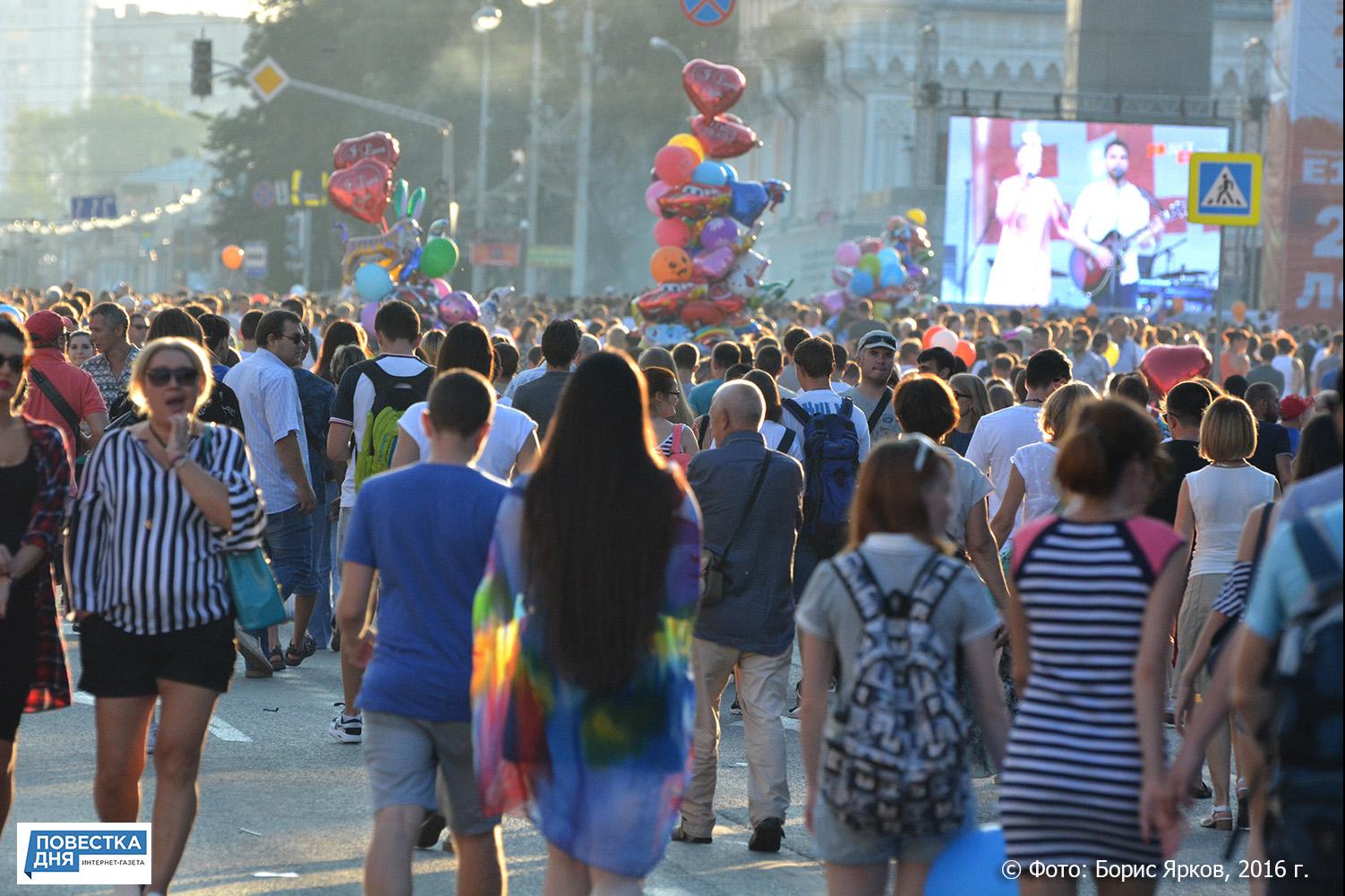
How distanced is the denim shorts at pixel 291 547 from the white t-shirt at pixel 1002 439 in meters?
3.45

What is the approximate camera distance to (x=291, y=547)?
10719 mm

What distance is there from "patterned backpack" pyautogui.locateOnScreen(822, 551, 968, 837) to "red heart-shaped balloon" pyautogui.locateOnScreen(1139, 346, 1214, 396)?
7.58m

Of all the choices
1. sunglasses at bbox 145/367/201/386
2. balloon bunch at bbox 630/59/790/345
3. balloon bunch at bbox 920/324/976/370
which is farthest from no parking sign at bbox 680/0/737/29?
sunglasses at bbox 145/367/201/386

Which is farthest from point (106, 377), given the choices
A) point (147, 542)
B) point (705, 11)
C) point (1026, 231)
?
point (1026, 231)

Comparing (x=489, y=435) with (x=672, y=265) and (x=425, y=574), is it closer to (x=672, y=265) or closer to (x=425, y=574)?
(x=425, y=574)

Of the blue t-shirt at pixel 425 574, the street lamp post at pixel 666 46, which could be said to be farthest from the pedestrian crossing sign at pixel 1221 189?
the street lamp post at pixel 666 46

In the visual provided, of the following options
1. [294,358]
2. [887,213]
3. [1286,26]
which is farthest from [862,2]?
[294,358]

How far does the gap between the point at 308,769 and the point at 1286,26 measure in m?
33.4

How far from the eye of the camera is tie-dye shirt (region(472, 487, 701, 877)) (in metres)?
4.80

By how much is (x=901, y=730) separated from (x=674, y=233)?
54.8 feet

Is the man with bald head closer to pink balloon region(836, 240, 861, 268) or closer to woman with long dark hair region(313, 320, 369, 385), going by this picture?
woman with long dark hair region(313, 320, 369, 385)

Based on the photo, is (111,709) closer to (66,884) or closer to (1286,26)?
(66,884)

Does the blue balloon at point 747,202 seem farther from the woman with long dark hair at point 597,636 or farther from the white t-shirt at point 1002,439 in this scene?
the woman with long dark hair at point 597,636

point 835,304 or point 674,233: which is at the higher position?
point 674,233
